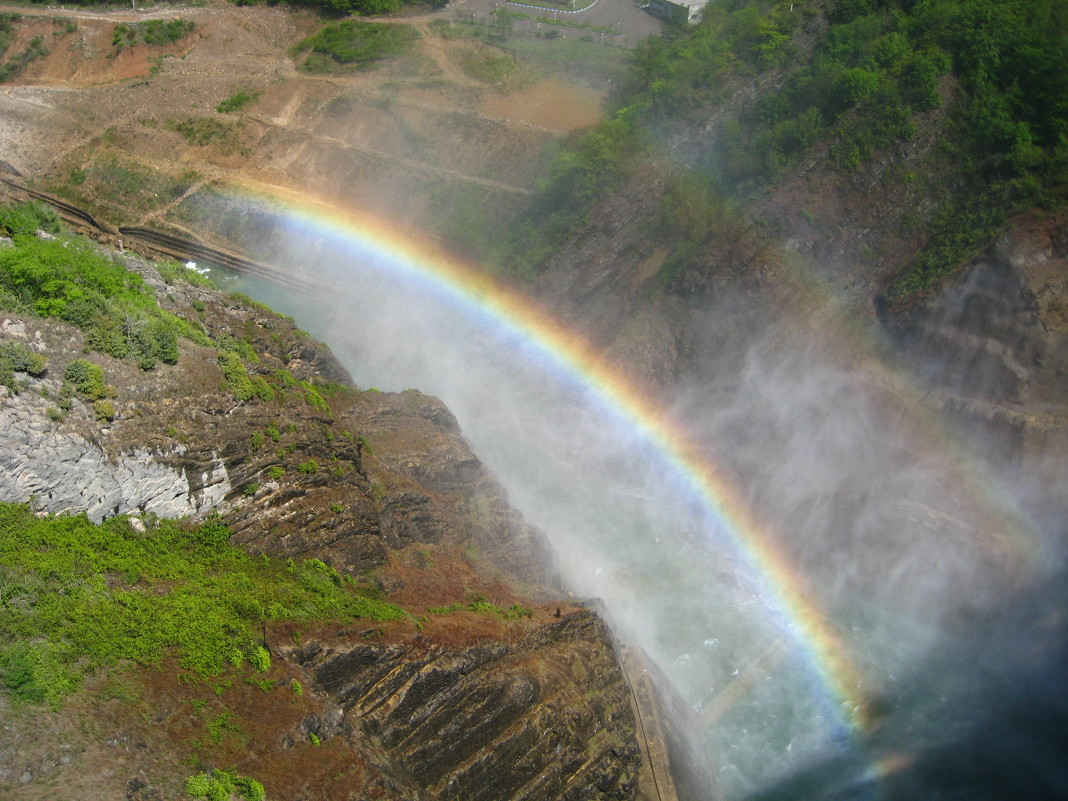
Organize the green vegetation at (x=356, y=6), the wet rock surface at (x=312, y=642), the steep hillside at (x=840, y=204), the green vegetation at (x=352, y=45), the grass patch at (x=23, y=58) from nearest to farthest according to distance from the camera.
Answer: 1. the wet rock surface at (x=312, y=642)
2. the steep hillside at (x=840, y=204)
3. the grass patch at (x=23, y=58)
4. the green vegetation at (x=352, y=45)
5. the green vegetation at (x=356, y=6)

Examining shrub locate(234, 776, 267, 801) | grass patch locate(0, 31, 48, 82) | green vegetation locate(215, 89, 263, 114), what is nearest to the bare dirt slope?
green vegetation locate(215, 89, 263, 114)

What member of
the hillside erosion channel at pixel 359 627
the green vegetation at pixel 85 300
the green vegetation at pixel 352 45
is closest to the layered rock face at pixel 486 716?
the hillside erosion channel at pixel 359 627

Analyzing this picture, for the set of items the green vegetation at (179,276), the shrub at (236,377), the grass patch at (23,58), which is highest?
the shrub at (236,377)

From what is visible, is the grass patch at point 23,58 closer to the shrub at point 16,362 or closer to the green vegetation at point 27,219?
the green vegetation at point 27,219

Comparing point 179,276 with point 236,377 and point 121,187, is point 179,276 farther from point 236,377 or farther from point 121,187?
point 121,187

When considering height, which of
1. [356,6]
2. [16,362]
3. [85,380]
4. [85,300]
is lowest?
[85,380]

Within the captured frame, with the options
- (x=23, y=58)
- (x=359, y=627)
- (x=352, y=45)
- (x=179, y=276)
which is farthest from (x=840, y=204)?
(x=23, y=58)

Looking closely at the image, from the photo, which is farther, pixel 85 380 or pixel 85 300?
pixel 85 300
